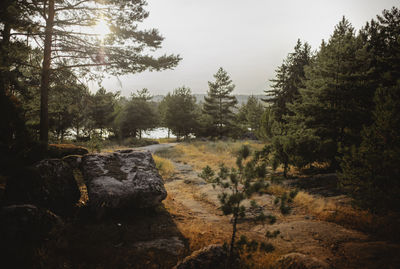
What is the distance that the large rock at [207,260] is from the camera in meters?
3.44

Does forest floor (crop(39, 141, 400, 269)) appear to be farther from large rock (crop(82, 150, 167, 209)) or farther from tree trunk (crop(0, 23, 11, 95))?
tree trunk (crop(0, 23, 11, 95))

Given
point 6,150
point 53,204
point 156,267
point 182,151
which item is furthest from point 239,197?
point 182,151

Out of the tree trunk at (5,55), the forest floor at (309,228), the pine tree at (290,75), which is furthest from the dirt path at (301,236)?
the pine tree at (290,75)

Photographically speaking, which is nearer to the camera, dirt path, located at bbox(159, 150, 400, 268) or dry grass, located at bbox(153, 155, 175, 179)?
dirt path, located at bbox(159, 150, 400, 268)

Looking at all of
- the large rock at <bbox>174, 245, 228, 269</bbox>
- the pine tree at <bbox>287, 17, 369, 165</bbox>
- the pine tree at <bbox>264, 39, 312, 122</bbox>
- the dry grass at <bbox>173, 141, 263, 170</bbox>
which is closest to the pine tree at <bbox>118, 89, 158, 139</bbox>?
the dry grass at <bbox>173, 141, 263, 170</bbox>

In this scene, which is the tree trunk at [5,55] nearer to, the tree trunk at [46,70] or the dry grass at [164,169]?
the tree trunk at [46,70]

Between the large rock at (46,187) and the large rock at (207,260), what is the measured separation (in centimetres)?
379

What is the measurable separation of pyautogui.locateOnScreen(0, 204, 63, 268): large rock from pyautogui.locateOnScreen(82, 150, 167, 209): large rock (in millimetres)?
1544

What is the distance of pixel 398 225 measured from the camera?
5.22m

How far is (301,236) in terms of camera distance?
16.6 ft

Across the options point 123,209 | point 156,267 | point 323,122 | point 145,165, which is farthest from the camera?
point 323,122

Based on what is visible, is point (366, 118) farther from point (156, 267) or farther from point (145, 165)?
point (156, 267)

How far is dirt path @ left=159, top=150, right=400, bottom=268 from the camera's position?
3.88 m

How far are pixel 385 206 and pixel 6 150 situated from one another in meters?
10.3
